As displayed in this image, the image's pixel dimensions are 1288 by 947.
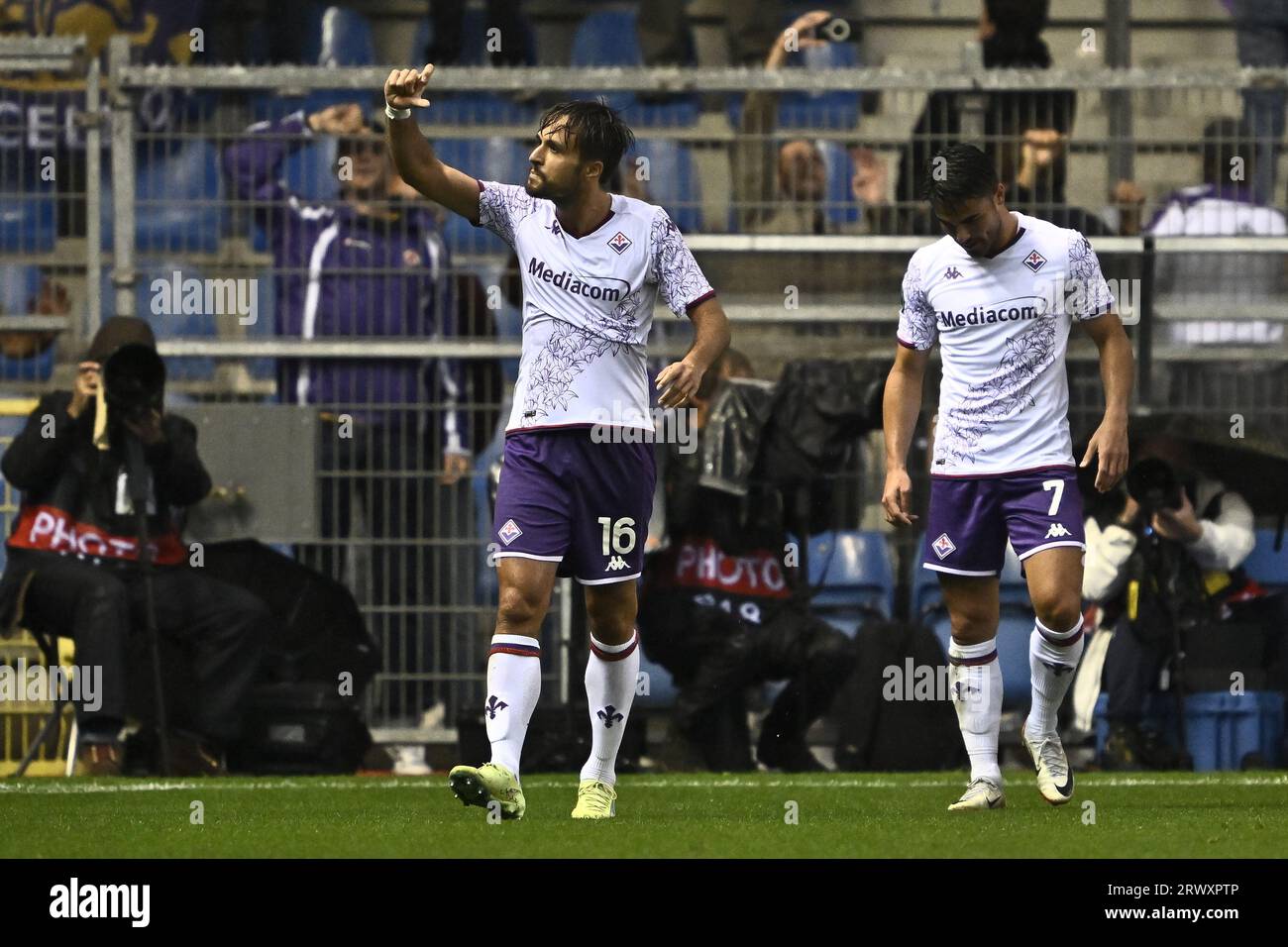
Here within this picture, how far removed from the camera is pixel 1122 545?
11117mm

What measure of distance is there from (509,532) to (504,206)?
108 centimetres

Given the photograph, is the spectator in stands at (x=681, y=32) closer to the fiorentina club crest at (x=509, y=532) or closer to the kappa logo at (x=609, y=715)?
the kappa logo at (x=609, y=715)

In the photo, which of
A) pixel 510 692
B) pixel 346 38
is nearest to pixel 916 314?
pixel 510 692

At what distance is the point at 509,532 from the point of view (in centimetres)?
743

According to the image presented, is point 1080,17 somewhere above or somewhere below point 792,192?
above

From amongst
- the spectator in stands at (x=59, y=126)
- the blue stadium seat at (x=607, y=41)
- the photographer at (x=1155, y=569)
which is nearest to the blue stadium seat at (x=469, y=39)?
the blue stadium seat at (x=607, y=41)

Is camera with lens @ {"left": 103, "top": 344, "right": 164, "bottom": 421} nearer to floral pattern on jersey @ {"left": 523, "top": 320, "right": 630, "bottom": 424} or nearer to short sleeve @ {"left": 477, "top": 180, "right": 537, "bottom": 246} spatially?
short sleeve @ {"left": 477, "top": 180, "right": 537, "bottom": 246}

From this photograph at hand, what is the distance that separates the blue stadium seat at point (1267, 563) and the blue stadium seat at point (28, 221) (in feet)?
19.7

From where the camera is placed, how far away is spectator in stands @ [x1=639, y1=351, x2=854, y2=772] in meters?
11.0

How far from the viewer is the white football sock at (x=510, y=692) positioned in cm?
730

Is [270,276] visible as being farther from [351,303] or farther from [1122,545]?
[1122,545]
